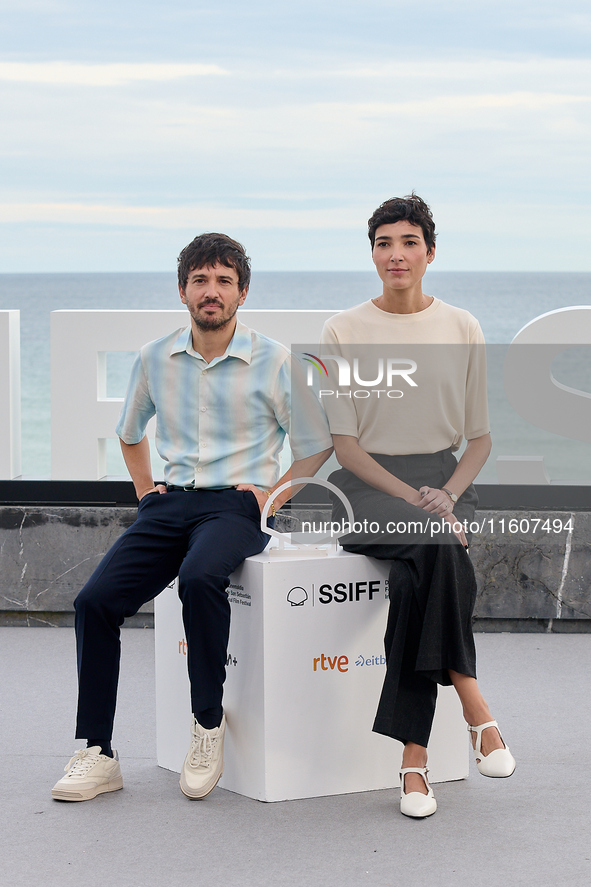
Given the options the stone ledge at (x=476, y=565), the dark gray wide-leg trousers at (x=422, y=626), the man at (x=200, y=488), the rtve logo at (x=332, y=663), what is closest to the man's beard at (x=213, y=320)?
the man at (x=200, y=488)

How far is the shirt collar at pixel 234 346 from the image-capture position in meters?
2.81

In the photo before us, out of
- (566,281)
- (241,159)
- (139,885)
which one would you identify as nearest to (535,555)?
(139,885)

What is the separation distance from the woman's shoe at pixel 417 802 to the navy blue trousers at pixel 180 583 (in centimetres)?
48

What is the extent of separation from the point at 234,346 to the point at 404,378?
451 mm

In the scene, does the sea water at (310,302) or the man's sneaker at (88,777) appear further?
the sea water at (310,302)

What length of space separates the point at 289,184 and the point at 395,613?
1019 inches

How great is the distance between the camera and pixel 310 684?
2.56 metres

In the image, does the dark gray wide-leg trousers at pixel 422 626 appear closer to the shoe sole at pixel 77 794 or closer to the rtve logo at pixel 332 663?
the rtve logo at pixel 332 663

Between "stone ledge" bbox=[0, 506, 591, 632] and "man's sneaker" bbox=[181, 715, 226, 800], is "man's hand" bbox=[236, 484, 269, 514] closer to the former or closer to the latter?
"man's sneaker" bbox=[181, 715, 226, 800]

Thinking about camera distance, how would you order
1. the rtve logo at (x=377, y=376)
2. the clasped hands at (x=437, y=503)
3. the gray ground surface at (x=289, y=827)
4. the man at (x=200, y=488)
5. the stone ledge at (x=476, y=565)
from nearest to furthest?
1. the gray ground surface at (x=289, y=827)
2. the man at (x=200, y=488)
3. the clasped hands at (x=437, y=503)
4. the rtve logo at (x=377, y=376)
5. the stone ledge at (x=476, y=565)

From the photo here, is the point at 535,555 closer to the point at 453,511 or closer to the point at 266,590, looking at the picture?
the point at 453,511

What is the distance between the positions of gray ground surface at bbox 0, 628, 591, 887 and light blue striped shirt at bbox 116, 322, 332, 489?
743 millimetres

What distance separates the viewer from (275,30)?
22.5 metres

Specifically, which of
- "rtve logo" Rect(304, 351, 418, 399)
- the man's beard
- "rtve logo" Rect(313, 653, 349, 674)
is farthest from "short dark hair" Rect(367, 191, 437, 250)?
"rtve logo" Rect(313, 653, 349, 674)
